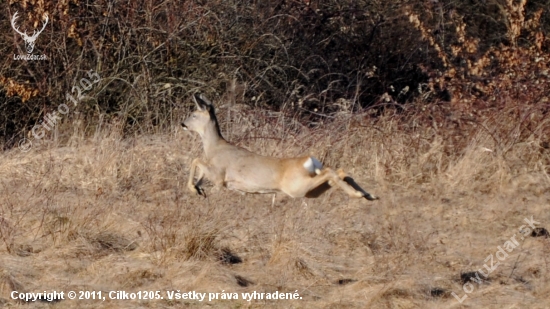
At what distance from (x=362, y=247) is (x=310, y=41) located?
648cm

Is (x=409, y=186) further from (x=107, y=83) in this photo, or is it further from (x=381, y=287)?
(x=107, y=83)

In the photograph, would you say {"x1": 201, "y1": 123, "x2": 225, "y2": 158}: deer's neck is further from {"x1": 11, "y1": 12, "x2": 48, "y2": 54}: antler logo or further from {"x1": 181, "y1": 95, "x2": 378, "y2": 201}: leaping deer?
{"x1": 11, "y1": 12, "x2": 48, "y2": 54}: antler logo

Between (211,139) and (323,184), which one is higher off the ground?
(211,139)

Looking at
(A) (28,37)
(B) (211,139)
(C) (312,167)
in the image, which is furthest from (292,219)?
(A) (28,37)

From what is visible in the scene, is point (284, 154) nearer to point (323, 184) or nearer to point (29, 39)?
point (323, 184)

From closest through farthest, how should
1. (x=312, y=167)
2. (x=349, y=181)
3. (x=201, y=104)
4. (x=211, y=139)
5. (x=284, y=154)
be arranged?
(x=312, y=167) → (x=349, y=181) → (x=211, y=139) → (x=201, y=104) → (x=284, y=154)

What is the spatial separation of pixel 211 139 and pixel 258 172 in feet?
3.26

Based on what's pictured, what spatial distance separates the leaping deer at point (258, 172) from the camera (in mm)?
8703

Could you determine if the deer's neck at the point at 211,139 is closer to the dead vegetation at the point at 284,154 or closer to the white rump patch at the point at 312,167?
the dead vegetation at the point at 284,154

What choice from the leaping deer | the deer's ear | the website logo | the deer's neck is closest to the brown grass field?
the leaping deer

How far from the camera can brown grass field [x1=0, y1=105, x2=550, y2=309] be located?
7777 millimetres

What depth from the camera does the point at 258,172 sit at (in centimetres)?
904

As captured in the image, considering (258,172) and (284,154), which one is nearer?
(258,172)

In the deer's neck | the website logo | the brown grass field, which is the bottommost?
the brown grass field
